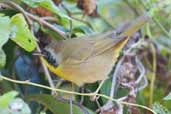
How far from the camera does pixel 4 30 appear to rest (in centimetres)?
89

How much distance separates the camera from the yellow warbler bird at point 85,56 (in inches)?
46.3

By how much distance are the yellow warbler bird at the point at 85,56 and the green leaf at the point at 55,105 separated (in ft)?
0.34

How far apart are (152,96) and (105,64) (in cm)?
30

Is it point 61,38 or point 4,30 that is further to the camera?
point 61,38

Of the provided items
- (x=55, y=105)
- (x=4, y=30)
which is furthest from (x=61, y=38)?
(x=4, y=30)

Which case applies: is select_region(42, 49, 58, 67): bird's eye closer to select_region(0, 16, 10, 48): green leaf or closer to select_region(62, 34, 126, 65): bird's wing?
select_region(62, 34, 126, 65): bird's wing

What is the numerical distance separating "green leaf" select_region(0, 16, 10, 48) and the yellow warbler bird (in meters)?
0.24

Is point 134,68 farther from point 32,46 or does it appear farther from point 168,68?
point 32,46

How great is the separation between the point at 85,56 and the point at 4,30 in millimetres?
388

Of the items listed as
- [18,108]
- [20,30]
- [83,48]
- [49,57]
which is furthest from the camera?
[83,48]

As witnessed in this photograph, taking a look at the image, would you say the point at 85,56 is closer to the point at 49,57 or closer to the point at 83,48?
the point at 83,48

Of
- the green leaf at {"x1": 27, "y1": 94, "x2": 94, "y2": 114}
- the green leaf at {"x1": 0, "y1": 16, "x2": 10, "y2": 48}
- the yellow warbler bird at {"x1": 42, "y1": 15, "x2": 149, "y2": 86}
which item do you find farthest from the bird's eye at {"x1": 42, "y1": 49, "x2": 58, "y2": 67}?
the green leaf at {"x1": 0, "y1": 16, "x2": 10, "y2": 48}

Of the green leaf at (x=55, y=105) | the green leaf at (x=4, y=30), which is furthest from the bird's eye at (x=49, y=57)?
the green leaf at (x=4, y=30)

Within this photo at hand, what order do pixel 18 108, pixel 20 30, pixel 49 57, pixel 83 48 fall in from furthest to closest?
pixel 83 48
pixel 49 57
pixel 20 30
pixel 18 108
